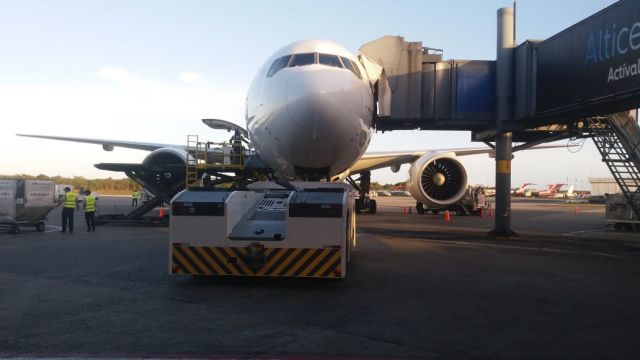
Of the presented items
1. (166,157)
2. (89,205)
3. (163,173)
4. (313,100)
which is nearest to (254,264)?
(313,100)

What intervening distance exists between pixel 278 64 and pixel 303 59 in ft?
1.69

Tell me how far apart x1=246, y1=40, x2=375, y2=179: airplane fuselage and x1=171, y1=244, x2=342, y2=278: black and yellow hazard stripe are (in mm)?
2611

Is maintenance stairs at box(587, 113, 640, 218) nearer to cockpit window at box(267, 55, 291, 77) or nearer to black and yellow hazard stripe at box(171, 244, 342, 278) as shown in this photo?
cockpit window at box(267, 55, 291, 77)

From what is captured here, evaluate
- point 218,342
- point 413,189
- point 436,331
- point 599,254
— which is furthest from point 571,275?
point 413,189

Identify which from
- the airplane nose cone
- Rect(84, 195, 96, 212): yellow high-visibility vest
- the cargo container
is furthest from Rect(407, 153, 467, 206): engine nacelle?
the cargo container

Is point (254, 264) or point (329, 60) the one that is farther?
point (329, 60)

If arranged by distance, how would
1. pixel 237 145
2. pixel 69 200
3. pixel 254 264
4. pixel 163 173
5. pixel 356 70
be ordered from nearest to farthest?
pixel 254 264 → pixel 356 70 → pixel 237 145 → pixel 69 200 → pixel 163 173

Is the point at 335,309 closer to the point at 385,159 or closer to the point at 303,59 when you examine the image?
the point at 303,59

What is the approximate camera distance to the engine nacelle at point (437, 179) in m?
18.2

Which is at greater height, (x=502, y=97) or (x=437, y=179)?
(x=502, y=97)

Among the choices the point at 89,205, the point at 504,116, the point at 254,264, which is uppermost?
the point at 504,116

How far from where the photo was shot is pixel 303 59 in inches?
386

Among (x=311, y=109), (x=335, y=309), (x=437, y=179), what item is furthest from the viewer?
(x=437, y=179)

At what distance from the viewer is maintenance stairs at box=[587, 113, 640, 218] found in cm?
1321
